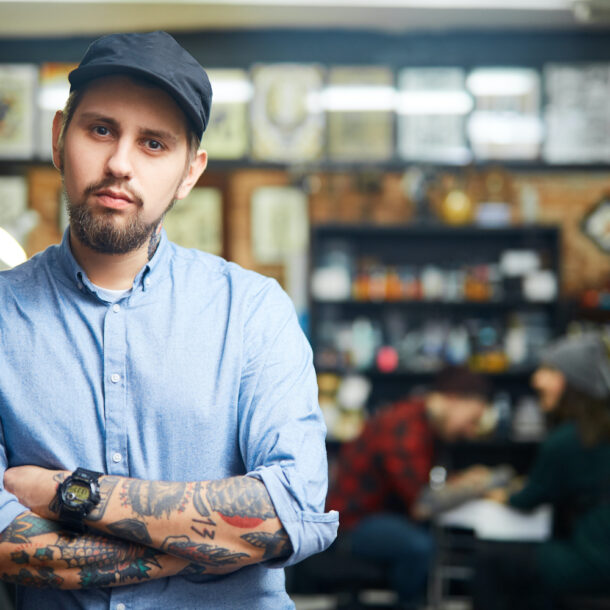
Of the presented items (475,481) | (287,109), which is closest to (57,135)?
(475,481)

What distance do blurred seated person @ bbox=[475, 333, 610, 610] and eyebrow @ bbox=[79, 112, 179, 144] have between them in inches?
102

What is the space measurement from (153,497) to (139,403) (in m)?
0.15

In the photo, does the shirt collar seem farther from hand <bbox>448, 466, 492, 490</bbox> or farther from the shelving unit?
the shelving unit

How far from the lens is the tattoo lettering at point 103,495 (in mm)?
1072

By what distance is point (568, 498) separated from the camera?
329 centimetres

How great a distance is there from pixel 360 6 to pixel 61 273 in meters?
5.31

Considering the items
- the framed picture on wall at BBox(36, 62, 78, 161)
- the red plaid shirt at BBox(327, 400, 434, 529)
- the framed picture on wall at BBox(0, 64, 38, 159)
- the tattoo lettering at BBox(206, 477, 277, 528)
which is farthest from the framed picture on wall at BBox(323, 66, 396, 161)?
the tattoo lettering at BBox(206, 477, 277, 528)

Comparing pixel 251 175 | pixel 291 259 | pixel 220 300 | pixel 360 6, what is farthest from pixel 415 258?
pixel 220 300

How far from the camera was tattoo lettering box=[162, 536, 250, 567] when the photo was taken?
108 centimetres

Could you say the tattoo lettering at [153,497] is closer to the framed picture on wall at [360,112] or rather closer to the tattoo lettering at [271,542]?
the tattoo lettering at [271,542]

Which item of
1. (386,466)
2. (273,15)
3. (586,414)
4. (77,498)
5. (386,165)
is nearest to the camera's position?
Result: (77,498)

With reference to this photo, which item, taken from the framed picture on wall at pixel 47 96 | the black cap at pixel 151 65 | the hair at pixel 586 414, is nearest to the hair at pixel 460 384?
the hair at pixel 586 414

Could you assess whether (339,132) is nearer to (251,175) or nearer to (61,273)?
(251,175)

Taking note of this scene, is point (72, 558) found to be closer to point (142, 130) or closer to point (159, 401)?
point (159, 401)
